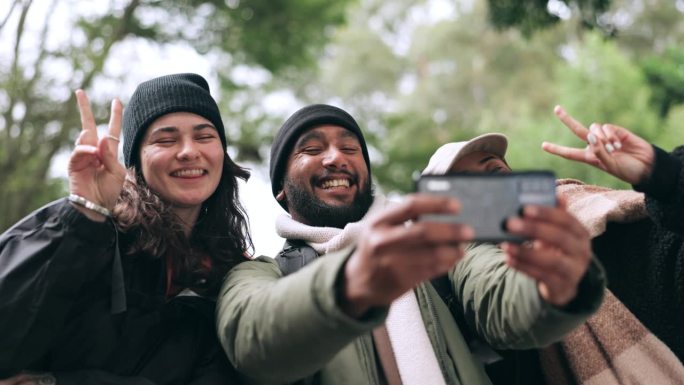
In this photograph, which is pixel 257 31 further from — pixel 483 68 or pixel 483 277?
pixel 483 68

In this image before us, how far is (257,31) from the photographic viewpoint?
9.18m

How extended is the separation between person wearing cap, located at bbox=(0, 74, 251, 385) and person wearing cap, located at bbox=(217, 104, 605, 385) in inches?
8.0

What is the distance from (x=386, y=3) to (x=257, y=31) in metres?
15.3

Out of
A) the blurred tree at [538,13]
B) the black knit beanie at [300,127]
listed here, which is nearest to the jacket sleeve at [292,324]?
the black knit beanie at [300,127]

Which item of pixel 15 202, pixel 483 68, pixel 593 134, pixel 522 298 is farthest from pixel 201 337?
pixel 483 68

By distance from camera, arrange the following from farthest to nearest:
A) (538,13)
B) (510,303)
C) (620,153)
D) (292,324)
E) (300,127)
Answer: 1. (538,13)
2. (300,127)
3. (620,153)
4. (510,303)
5. (292,324)

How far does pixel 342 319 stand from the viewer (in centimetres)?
145

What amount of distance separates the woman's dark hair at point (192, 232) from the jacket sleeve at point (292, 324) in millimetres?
445

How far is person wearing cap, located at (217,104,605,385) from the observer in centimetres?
139

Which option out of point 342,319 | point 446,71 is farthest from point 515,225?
point 446,71

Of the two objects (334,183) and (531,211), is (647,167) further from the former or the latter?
(334,183)

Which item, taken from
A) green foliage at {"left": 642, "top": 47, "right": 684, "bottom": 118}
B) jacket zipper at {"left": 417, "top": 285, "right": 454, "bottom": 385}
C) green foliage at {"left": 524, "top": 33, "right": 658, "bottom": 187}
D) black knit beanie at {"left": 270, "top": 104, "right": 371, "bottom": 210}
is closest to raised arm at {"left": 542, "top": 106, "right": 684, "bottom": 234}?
jacket zipper at {"left": 417, "top": 285, "right": 454, "bottom": 385}

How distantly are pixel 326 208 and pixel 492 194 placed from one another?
1373mm

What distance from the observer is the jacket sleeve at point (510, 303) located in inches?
62.4
